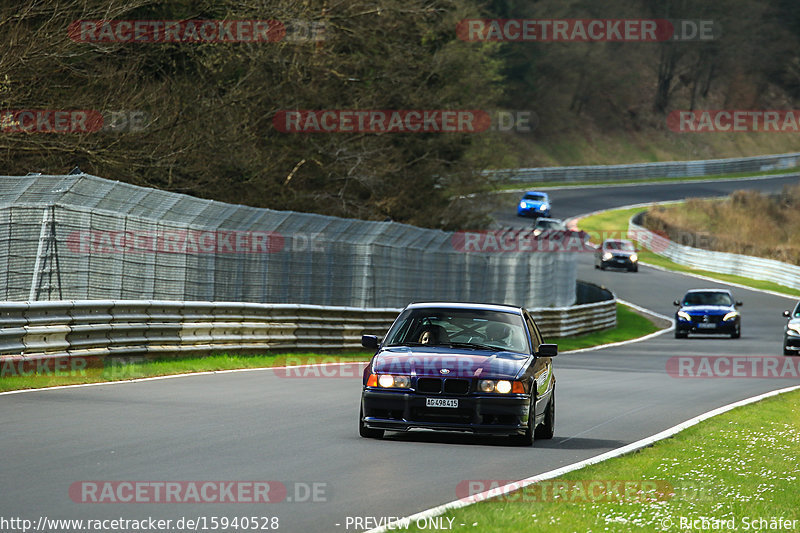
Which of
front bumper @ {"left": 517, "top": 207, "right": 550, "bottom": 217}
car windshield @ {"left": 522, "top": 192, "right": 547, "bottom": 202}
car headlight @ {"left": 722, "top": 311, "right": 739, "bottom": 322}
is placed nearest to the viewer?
car headlight @ {"left": 722, "top": 311, "right": 739, "bottom": 322}

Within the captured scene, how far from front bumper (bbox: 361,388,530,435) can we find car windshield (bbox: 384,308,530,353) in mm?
1035

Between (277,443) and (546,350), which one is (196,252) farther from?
(277,443)

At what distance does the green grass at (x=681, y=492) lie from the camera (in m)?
8.02

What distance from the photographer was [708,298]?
130 ft

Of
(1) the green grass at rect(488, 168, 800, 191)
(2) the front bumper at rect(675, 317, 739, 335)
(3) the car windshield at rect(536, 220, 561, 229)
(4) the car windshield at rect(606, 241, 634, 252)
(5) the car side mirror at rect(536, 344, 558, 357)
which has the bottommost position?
(2) the front bumper at rect(675, 317, 739, 335)

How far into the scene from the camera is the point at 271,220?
23828 millimetres

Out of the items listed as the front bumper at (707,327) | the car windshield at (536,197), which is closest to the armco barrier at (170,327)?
the front bumper at (707,327)

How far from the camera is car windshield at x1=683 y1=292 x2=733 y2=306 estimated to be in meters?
39.2

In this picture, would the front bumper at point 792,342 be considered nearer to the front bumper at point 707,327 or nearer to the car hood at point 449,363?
the front bumper at point 707,327

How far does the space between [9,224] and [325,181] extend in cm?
2107

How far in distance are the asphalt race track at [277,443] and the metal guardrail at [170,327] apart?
114 cm

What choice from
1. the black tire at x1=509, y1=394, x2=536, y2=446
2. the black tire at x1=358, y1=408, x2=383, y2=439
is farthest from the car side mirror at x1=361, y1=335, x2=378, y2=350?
the black tire at x1=509, y1=394, x2=536, y2=446

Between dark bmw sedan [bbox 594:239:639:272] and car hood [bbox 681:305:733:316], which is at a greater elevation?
dark bmw sedan [bbox 594:239:639:272]

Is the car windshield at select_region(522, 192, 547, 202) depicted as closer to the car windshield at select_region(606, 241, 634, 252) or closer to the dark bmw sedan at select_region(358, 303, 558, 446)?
the car windshield at select_region(606, 241, 634, 252)
